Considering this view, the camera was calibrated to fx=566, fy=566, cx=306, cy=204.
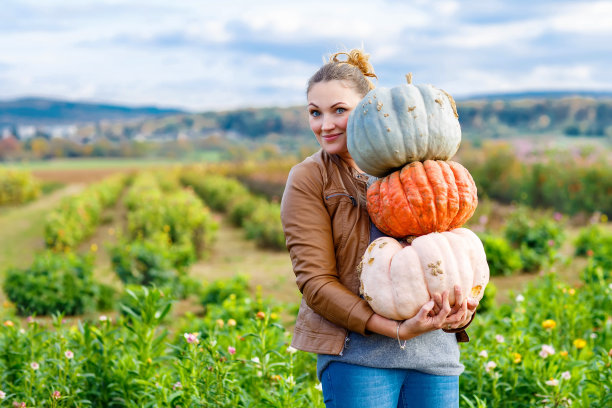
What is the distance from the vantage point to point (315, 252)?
2.03 m

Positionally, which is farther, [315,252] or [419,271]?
[315,252]

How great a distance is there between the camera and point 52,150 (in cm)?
6250

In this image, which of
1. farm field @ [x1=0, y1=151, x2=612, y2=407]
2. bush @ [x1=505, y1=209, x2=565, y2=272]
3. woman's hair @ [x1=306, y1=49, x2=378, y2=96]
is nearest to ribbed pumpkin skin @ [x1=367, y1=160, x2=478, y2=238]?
woman's hair @ [x1=306, y1=49, x2=378, y2=96]

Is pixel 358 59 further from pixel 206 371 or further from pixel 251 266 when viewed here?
pixel 251 266

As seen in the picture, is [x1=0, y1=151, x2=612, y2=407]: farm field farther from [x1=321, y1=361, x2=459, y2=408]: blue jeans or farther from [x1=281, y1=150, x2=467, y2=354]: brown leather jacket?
[x1=281, y1=150, x2=467, y2=354]: brown leather jacket

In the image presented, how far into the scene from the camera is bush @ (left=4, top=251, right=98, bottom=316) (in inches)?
269

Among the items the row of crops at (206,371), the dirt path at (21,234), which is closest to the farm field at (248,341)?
the row of crops at (206,371)

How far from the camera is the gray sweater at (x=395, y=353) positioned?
6.68 feet

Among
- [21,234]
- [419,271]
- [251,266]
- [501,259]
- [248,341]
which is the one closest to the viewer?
[419,271]

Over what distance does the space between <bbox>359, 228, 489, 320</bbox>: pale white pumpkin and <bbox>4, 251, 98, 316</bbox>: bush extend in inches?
230

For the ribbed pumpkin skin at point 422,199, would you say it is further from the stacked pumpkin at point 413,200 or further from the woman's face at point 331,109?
the woman's face at point 331,109

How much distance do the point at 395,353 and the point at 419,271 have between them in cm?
37

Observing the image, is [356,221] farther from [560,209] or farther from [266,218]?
[560,209]

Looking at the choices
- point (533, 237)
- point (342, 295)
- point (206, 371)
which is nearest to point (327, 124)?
point (342, 295)
